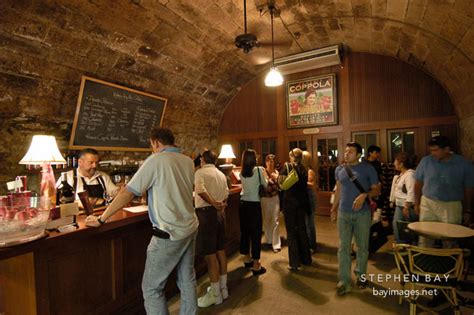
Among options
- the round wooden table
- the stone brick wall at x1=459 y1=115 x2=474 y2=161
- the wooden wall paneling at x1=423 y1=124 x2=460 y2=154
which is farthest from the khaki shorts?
the wooden wall paneling at x1=423 y1=124 x2=460 y2=154

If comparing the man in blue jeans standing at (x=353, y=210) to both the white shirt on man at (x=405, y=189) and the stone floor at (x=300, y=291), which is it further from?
the white shirt on man at (x=405, y=189)

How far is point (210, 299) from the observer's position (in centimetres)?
261

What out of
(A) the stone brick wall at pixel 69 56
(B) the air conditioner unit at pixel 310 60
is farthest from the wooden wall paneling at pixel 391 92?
(A) the stone brick wall at pixel 69 56

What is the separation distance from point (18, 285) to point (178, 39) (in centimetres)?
377

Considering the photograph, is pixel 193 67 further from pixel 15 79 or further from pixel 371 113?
pixel 371 113

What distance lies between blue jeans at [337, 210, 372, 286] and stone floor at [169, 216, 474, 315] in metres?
0.27

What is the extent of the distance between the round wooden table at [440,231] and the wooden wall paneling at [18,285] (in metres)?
3.09

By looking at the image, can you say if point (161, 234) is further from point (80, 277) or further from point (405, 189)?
point (405, 189)

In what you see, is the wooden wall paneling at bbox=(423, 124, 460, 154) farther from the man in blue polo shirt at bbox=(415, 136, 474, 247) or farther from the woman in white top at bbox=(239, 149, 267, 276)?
the woman in white top at bbox=(239, 149, 267, 276)

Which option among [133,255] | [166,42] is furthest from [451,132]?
[133,255]

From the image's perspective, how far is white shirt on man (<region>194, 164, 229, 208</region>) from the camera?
2.66 meters

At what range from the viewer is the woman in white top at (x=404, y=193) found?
327 centimetres

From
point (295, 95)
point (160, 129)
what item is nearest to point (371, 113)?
point (295, 95)

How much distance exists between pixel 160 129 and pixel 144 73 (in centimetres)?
297
